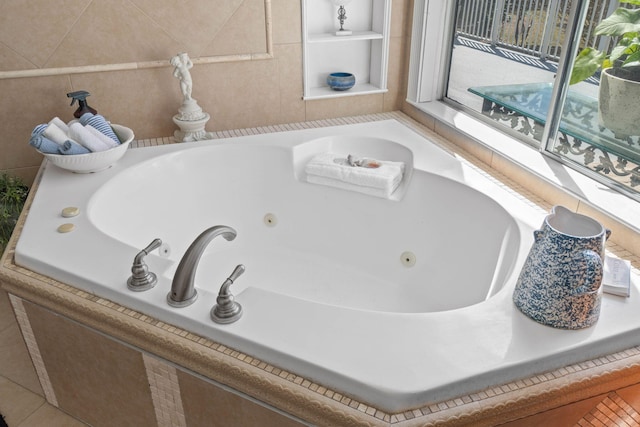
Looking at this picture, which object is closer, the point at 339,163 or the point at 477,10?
the point at 339,163

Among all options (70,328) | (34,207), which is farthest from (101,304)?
(34,207)

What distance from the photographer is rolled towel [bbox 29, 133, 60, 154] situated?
2.00m

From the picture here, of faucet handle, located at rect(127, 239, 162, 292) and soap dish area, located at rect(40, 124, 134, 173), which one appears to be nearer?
faucet handle, located at rect(127, 239, 162, 292)

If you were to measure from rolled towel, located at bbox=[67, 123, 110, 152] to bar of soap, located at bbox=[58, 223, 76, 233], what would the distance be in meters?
0.47

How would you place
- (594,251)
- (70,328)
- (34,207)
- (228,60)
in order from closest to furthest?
(594,251), (70,328), (34,207), (228,60)

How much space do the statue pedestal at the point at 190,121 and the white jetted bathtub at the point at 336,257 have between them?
98mm

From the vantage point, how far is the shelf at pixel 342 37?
2562mm

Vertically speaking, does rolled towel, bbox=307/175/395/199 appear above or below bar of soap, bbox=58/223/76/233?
below

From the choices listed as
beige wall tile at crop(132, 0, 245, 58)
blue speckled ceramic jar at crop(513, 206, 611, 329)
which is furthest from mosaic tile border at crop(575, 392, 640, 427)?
beige wall tile at crop(132, 0, 245, 58)

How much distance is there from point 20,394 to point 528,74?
2460mm

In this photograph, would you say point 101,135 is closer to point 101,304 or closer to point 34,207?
point 34,207

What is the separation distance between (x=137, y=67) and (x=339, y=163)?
1039 mm

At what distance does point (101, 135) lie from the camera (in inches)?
83.5

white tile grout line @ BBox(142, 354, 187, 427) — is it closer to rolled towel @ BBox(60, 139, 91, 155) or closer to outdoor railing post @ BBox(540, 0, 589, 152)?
rolled towel @ BBox(60, 139, 91, 155)
